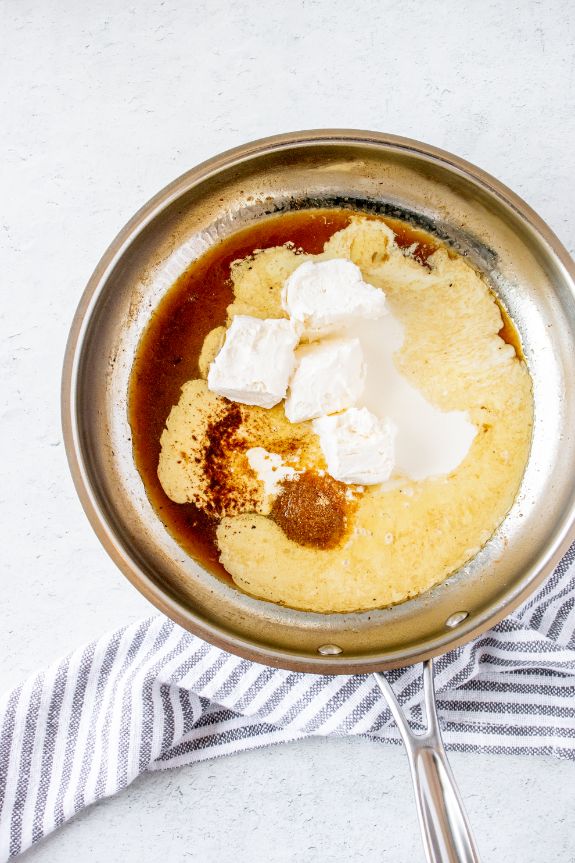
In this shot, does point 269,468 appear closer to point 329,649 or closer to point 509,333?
point 329,649

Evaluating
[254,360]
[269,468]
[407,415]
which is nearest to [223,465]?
[269,468]

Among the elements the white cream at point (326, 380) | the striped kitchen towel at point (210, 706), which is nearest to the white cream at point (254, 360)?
the white cream at point (326, 380)

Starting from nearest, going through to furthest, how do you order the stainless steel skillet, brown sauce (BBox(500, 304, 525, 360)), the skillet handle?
the skillet handle, the stainless steel skillet, brown sauce (BBox(500, 304, 525, 360))

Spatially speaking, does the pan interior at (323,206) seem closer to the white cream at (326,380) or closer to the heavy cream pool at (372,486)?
the heavy cream pool at (372,486)

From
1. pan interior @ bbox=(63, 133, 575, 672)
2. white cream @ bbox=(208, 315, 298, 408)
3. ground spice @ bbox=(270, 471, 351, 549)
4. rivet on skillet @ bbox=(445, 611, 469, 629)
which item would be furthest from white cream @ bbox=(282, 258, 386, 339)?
rivet on skillet @ bbox=(445, 611, 469, 629)

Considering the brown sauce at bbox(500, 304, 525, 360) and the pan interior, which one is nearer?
the pan interior

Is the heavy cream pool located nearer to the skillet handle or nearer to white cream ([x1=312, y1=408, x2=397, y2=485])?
white cream ([x1=312, y1=408, x2=397, y2=485])
